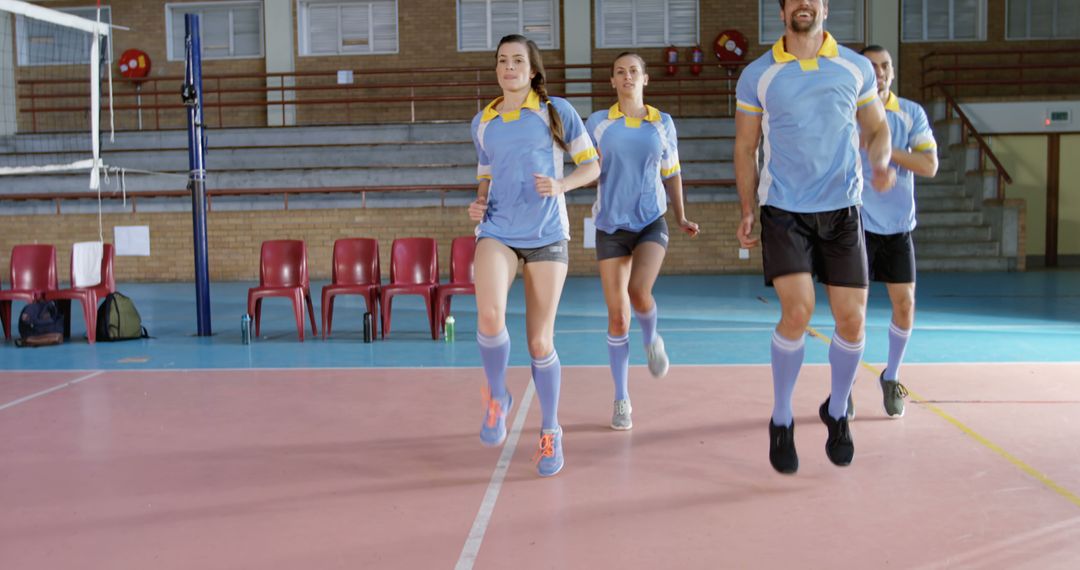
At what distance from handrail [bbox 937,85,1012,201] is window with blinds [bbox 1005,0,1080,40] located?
308 centimetres

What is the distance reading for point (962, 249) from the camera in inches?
624

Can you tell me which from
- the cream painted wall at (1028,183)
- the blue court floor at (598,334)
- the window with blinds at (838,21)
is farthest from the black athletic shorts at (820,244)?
the window with blinds at (838,21)

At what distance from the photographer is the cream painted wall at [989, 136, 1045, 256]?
17406 millimetres

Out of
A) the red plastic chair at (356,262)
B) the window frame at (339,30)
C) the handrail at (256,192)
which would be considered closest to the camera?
the red plastic chair at (356,262)

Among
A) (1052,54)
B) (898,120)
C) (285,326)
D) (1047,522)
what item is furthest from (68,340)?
(1052,54)

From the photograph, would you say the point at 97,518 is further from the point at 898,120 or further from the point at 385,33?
the point at 385,33

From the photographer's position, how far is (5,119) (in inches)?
774

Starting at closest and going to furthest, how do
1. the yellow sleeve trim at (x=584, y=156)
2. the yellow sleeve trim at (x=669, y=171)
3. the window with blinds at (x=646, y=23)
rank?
the yellow sleeve trim at (x=584, y=156) < the yellow sleeve trim at (x=669, y=171) < the window with blinds at (x=646, y=23)

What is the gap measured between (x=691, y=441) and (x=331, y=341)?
4828 mm

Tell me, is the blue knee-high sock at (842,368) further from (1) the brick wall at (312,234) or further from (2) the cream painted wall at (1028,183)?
(2) the cream painted wall at (1028,183)

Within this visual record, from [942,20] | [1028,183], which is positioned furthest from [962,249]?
[942,20]

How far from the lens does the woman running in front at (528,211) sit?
155 inches

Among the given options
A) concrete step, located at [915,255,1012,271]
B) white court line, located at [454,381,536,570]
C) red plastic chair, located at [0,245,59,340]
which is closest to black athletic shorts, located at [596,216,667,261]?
white court line, located at [454,381,536,570]

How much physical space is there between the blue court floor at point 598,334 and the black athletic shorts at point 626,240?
2.01m
